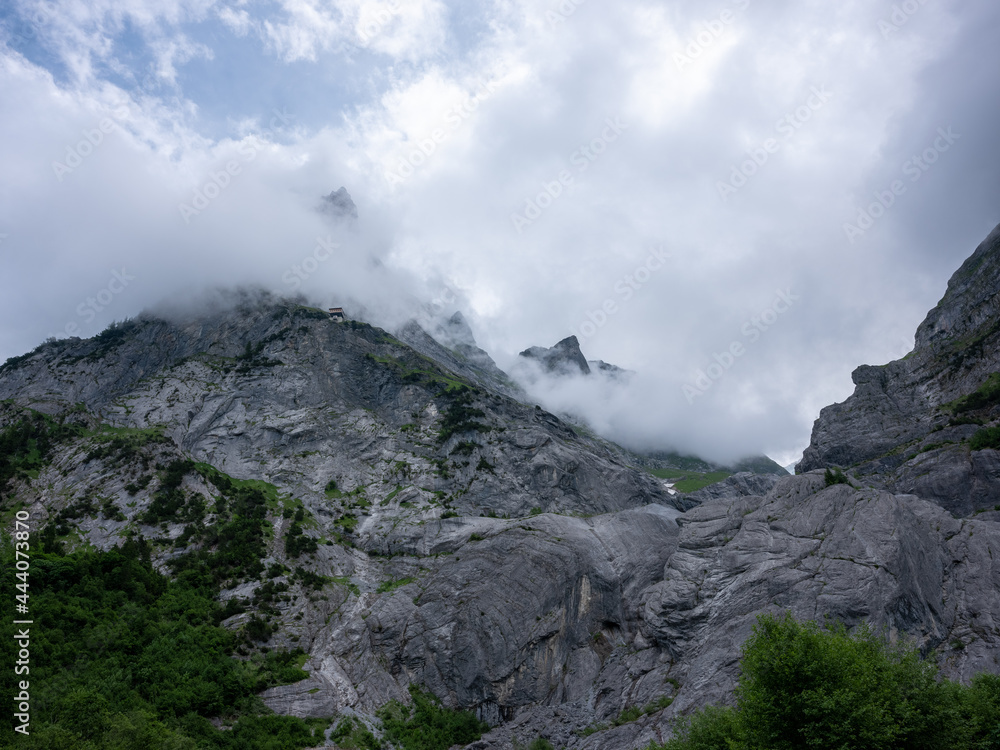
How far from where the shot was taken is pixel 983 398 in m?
98.4

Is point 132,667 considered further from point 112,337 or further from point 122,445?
point 112,337

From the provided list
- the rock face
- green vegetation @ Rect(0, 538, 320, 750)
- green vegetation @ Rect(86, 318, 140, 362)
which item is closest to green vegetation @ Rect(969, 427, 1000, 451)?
the rock face

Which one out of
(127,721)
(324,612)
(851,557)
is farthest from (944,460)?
(127,721)

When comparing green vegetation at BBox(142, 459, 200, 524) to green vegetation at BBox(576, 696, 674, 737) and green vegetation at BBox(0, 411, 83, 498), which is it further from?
green vegetation at BBox(576, 696, 674, 737)

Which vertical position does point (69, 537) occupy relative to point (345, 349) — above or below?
below

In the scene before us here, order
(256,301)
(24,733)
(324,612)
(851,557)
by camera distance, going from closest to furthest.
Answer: (24,733) < (851,557) < (324,612) < (256,301)

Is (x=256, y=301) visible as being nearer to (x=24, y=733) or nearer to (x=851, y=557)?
(x=24, y=733)

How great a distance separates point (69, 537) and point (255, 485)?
31736 mm

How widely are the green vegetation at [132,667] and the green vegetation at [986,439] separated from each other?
336 ft

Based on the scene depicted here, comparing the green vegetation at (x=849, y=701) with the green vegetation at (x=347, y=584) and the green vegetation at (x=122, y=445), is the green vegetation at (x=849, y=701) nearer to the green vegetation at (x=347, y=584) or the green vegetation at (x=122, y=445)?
the green vegetation at (x=347, y=584)

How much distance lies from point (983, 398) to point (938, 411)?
12100mm

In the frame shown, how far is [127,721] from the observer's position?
40.0 metres

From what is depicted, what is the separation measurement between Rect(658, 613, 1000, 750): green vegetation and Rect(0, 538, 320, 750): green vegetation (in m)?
42.0

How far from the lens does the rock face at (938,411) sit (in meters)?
87.5
